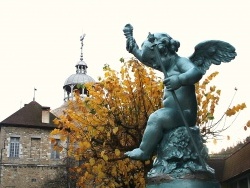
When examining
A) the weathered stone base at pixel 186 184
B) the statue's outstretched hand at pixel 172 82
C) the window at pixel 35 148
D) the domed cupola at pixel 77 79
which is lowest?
the weathered stone base at pixel 186 184

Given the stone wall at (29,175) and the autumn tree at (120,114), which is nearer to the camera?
the autumn tree at (120,114)

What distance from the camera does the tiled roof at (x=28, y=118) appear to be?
36931 millimetres

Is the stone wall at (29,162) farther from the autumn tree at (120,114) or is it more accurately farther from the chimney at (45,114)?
the autumn tree at (120,114)

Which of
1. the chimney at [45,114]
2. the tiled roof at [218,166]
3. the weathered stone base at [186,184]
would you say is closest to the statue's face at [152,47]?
the weathered stone base at [186,184]

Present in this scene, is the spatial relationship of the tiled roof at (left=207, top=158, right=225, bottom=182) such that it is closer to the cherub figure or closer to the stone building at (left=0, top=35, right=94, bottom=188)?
the stone building at (left=0, top=35, right=94, bottom=188)

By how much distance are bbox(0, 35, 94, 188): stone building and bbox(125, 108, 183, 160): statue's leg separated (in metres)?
32.4

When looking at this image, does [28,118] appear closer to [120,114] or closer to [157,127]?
[120,114]

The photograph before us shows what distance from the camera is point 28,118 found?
124 feet

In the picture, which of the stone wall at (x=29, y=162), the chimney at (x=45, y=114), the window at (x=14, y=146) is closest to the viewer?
the stone wall at (x=29, y=162)

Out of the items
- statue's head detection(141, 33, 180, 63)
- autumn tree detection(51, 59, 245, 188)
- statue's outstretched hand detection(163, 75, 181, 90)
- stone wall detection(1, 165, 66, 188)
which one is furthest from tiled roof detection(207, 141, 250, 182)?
statue's outstretched hand detection(163, 75, 181, 90)

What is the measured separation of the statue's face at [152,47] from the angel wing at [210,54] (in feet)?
1.18

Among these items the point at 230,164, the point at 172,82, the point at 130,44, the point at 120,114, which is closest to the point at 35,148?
the point at 230,164

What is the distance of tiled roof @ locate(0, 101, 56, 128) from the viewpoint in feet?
121

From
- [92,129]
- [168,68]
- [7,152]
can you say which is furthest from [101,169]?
[7,152]
